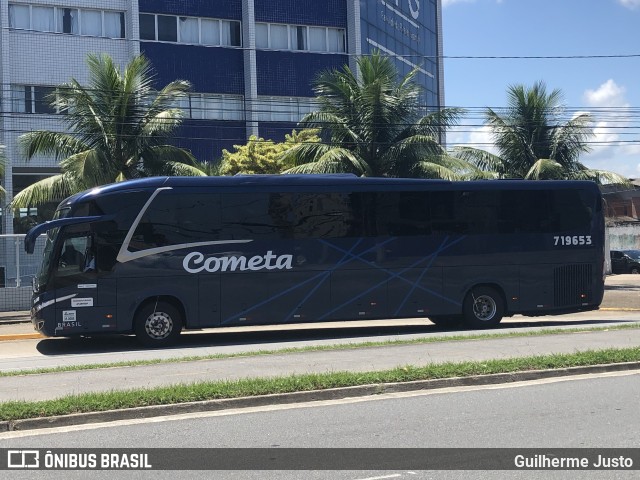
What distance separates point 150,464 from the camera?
7.12 m

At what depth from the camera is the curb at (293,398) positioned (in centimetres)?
881

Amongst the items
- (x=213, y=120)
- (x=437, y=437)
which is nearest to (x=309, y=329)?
(x=437, y=437)

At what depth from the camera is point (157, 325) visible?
697 inches

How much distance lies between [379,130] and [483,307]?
11.2 metres

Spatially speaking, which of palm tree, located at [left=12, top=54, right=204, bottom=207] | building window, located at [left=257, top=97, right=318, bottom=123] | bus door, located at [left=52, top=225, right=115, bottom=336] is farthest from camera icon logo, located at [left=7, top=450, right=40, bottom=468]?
building window, located at [left=257, top=97, right=318, bottom=123]

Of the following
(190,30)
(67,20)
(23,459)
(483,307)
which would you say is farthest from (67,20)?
(23,459)

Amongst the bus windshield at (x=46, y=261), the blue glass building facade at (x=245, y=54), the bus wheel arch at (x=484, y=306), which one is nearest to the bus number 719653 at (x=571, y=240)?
the bus wheel arch at (x=484, y=306)

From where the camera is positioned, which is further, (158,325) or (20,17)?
(20,17)

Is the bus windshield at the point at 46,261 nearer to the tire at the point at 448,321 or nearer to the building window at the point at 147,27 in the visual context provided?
the tire at the point at 448,321

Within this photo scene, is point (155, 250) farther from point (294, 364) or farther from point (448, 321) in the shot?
point (448, 321)

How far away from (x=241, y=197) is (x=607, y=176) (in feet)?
81.1

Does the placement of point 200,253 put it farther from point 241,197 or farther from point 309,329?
point 309,329

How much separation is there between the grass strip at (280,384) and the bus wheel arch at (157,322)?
7096mm

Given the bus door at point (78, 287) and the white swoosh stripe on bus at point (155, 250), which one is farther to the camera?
the white swoosh stripe on bus at point (155, 250)
